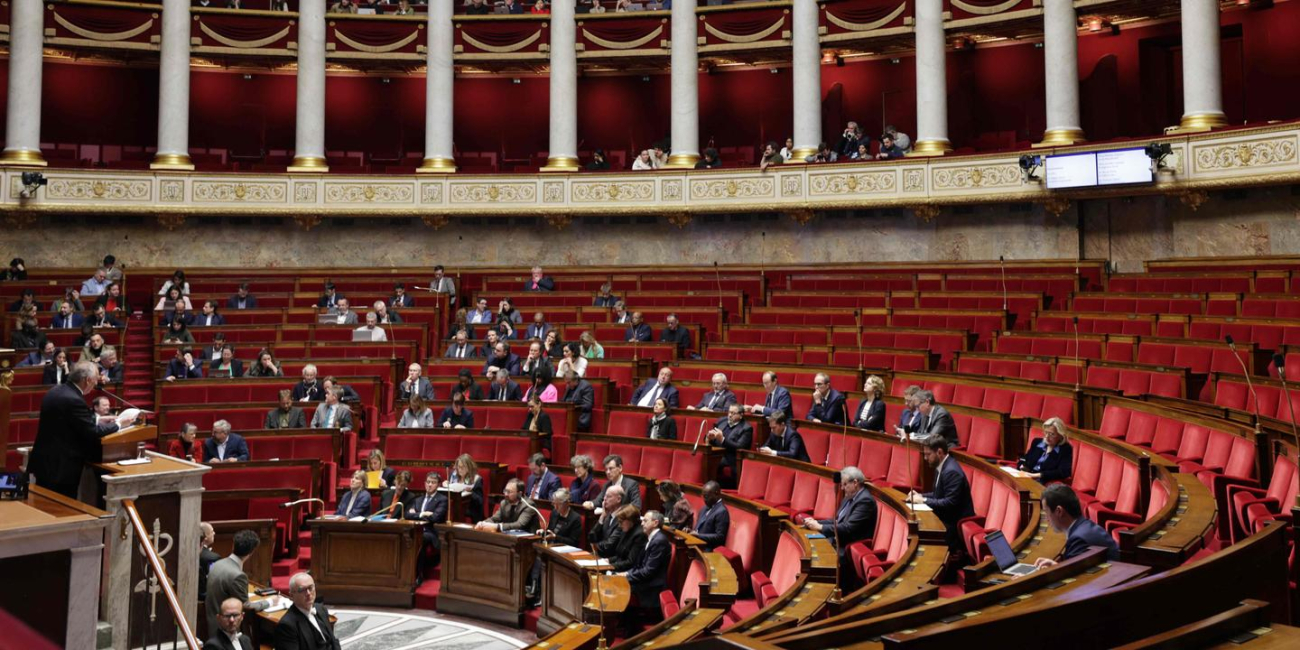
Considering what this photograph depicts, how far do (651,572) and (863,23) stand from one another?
11.0 metres

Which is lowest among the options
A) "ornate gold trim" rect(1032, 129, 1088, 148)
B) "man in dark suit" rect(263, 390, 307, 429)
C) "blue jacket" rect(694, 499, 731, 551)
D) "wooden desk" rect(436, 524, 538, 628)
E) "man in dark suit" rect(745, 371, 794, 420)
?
"wooden desk" rect(436, 524, 538, 628)

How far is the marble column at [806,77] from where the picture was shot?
47.6 ft

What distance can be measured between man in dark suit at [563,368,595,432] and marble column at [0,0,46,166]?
30.2 feet

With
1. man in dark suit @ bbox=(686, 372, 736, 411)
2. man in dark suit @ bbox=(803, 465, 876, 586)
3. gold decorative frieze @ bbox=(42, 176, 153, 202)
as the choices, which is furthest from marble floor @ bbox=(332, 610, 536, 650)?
gold decorative frieze @ bbox=(42, 176, 153, 202)

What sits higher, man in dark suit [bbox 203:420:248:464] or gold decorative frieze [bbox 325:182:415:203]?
gold decorative frieze [bbox 325:182:415:203]

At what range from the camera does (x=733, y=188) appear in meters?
14.2

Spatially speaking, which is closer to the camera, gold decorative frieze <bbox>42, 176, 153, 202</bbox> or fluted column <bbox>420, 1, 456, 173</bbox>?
gold decorative frieze <bbox>42, 176, 153, 202</bbox>

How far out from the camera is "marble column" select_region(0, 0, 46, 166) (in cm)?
1437

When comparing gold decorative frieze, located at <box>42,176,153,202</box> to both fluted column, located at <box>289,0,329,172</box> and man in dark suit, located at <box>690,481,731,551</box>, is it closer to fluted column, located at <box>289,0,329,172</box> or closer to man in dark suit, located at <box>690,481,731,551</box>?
fluted column, located at <box>289,0,329,172</box>

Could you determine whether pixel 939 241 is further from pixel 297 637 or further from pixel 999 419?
pixel 297 637

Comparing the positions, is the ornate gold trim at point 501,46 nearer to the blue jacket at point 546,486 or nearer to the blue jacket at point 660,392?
the blue jacket at point 660,392

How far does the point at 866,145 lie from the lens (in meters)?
14.1

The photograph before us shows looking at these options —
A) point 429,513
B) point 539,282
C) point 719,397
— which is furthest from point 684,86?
point 429,513

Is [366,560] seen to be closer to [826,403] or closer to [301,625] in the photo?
[301,625]
